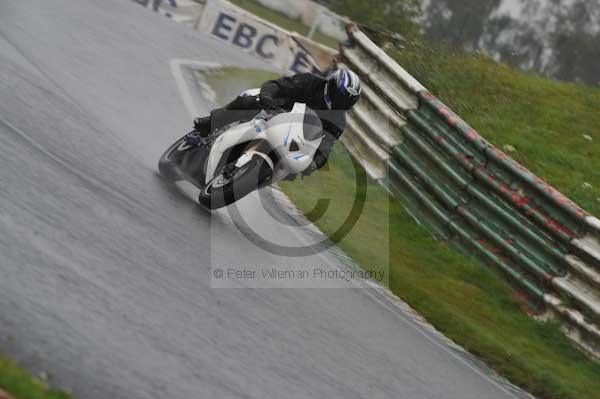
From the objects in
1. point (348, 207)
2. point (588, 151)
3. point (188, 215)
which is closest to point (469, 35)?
point (588, 151)

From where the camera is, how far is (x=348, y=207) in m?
11.8

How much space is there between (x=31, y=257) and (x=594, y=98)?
13.6 metres

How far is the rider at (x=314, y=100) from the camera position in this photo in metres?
8.73

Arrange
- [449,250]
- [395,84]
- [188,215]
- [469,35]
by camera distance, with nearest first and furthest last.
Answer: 1. [188,215]
2. [449,250]
3. [395,84]
4. [469,35]

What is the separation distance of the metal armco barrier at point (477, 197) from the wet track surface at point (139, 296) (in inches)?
80.2

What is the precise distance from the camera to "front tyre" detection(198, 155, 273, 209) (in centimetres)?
825

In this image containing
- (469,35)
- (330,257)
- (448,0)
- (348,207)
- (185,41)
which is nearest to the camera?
(330,257)

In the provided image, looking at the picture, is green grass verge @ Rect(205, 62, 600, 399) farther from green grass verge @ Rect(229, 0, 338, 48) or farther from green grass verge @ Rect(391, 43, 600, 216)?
green grass verge @ Rect(229, 0, 338, 48)

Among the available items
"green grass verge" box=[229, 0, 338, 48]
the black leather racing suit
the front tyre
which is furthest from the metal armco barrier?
"green grass verge" box=[229, 0, 338, 48]

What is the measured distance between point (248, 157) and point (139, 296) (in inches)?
107

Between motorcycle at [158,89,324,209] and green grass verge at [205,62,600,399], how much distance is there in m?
1.76

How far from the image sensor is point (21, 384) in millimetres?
4062

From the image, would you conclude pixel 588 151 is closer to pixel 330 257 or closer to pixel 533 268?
pixel 533 268

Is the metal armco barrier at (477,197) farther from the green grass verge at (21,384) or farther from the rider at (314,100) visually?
Answer: the green grass verge at (21,384)
